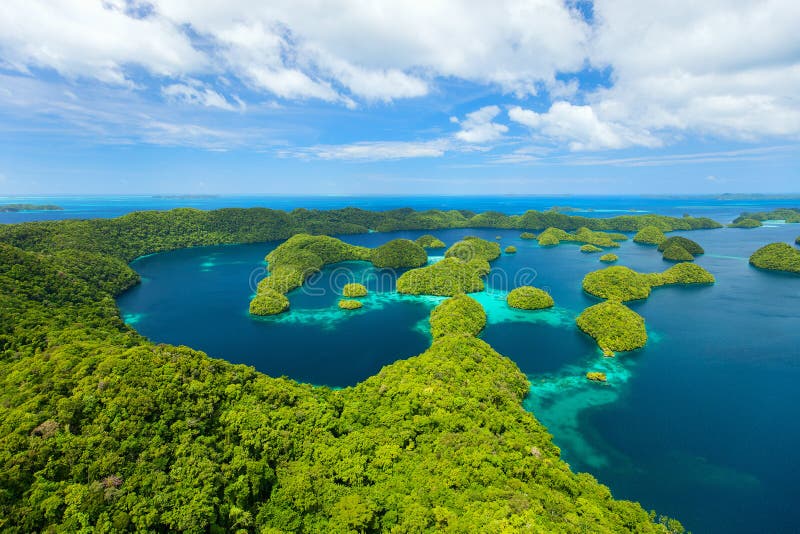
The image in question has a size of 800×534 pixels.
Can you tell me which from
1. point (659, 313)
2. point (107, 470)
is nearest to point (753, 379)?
point (659, 313)

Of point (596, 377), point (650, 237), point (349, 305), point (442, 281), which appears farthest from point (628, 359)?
point (650, 237)

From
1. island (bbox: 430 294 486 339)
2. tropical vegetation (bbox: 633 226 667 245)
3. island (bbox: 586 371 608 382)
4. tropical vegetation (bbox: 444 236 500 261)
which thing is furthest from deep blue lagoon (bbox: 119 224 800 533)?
tropical vegetation (bbox: 633 226 667 245)

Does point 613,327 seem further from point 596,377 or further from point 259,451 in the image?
point 259,451

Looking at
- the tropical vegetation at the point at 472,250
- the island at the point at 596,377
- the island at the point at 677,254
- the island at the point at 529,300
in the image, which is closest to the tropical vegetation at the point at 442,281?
the island at the point at 529,300

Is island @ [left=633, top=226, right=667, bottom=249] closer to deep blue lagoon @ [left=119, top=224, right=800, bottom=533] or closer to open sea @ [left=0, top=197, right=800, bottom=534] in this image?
open sea @ [left=0, top=197, right=800, bottom=534]

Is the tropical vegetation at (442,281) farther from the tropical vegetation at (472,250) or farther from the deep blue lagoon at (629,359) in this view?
the tropical vegetation at (472,250)

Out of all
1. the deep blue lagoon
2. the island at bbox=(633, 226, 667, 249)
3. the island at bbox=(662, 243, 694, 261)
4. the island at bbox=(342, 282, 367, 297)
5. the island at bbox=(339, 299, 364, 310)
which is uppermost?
the island at bbox=(633, 226, 667, 249)
